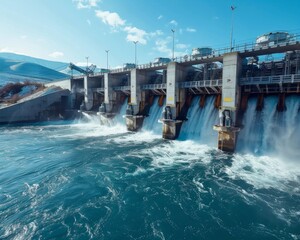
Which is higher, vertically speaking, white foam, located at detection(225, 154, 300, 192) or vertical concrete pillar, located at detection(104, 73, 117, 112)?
vertical concrete pillar, located at detection(104, 73, 117, 112)

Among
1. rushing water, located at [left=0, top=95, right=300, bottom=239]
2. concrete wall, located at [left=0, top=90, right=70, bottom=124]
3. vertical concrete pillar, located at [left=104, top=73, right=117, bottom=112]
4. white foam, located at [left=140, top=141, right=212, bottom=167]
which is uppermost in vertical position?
vertical concrete pillar, located at [left=104, top=73, right=117, bottom=112]

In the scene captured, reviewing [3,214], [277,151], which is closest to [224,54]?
[277,151]

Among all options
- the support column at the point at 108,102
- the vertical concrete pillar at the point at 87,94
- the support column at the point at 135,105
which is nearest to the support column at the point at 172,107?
the support column at the point at 135,105

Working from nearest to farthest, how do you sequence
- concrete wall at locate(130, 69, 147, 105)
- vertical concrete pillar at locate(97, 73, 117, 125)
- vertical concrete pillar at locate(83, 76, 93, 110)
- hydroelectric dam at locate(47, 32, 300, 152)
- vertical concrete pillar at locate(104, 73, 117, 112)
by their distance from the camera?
1. hydroelectric dam at locate(47, 32, 300, 152)
2. concrete wall at locate(130, 69, 147, 105)
3. vertical concrete pillar at locate(97, 73, 117, 125)
4. vertical concrete pillar at locate(104, 73, 117, 112)
5. vertical concrete pillar at locate(83, 76, 93, 110)

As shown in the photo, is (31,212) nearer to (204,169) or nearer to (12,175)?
(12,175)

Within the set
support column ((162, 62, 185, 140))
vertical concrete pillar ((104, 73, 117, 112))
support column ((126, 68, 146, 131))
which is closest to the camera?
support column ((162, 62, 185, 140))

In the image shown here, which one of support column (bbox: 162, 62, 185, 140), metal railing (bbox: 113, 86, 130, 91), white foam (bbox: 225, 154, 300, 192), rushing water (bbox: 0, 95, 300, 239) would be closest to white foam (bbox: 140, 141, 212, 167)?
rushing water (bbox: 0, 95, 300, 239)

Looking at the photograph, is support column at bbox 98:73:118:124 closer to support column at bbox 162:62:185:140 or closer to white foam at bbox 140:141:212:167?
support column at bbox 162:62:185:140
